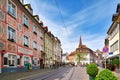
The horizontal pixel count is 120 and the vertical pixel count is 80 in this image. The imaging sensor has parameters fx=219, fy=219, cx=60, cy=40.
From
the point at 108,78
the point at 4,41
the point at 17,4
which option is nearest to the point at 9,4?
the point at 17,4

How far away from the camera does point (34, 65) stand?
3772 centimetres

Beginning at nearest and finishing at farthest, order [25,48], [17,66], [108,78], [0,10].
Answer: [108,78] < [0,10] < [17,66] < [25,48]

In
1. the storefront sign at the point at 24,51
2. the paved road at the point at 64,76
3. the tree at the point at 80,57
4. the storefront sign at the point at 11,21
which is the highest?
the storefront sign at the point at 11,21

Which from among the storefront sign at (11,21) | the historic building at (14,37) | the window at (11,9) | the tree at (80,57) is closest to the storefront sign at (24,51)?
the historic building at (14,37)

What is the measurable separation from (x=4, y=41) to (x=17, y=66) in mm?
5491

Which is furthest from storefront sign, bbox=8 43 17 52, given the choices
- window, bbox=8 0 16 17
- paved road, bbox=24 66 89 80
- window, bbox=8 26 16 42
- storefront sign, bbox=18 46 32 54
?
paved road, bbox=24 66 89 80

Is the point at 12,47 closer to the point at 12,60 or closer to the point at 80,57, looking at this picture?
the point at 12,60

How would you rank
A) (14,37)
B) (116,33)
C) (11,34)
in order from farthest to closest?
(116,33) → (14,37) → (11,34)

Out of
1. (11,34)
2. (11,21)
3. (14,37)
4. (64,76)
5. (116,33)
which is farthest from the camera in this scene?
(116,33)

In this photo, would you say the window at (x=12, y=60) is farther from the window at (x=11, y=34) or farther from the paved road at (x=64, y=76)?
the paved road at (x=64, y=76)

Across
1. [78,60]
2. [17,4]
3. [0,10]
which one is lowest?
[78,60]

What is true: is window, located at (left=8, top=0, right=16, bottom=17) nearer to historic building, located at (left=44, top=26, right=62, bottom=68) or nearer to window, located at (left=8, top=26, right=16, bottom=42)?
window, located at (left=8, top=26, right=16, bottom=42)

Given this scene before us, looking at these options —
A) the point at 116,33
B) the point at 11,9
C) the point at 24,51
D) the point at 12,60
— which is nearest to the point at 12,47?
the point at 12,60

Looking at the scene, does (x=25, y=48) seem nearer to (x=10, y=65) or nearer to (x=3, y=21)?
(x=10, y=65)
